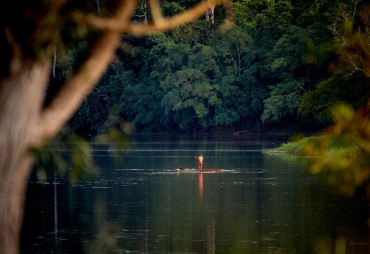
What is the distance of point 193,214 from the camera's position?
32.2 metres

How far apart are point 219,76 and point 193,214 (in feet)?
191

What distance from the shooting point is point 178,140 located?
86938 mm

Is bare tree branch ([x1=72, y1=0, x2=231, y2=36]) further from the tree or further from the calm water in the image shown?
the calm water

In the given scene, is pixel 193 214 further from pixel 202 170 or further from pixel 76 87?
pixel 76 87

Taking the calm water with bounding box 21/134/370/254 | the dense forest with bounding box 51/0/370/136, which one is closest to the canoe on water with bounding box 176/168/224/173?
the calm water with bounding box 21/134/370/254

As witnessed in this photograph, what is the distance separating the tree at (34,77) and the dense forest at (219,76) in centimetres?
7197

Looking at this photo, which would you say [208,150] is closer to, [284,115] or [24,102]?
[284,115]

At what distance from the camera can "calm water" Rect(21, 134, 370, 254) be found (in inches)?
976

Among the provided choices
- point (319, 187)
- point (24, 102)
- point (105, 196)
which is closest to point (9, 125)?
point (24, 102)

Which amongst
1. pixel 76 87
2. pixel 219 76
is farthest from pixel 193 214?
pixel 219 76

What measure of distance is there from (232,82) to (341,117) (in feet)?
273

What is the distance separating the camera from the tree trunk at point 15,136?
4117 millimetres

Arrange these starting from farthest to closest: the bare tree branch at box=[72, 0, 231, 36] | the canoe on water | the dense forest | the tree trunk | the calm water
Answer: the dense forest
the canoe on water
the calm water
the tree trunk
the bare tree branch at box=[72, 0, 231, 36]

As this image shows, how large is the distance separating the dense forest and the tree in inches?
2834
